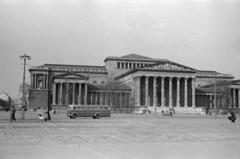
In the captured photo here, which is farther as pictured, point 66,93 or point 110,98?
point 66,93

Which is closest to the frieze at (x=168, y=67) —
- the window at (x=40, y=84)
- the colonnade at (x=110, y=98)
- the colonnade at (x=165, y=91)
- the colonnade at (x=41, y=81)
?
the colonnade at (x=165, y=91)

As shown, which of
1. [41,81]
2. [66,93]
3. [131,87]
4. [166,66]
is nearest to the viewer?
[166,66]

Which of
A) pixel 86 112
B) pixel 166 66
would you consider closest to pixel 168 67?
pixel 166 66

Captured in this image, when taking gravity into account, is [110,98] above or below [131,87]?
below

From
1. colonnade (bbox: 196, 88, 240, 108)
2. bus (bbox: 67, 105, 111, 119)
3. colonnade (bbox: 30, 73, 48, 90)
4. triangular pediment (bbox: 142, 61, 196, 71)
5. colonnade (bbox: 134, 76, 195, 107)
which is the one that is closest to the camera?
bus (bbox: 67, 105, 111, 119)

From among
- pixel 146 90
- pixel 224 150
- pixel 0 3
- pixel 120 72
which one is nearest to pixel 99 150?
pixel 224 150

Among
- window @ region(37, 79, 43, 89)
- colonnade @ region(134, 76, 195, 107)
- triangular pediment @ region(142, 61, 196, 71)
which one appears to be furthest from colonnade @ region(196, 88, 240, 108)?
window @ region(37, 79, 43, 89)

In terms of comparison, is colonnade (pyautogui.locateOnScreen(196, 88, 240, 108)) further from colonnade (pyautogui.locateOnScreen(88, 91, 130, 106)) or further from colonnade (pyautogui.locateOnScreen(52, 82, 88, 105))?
colonnade (pyautogui.locateOnScreen(52, 82, 88, 105))

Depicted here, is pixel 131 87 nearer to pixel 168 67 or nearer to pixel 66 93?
pixel 168 67
